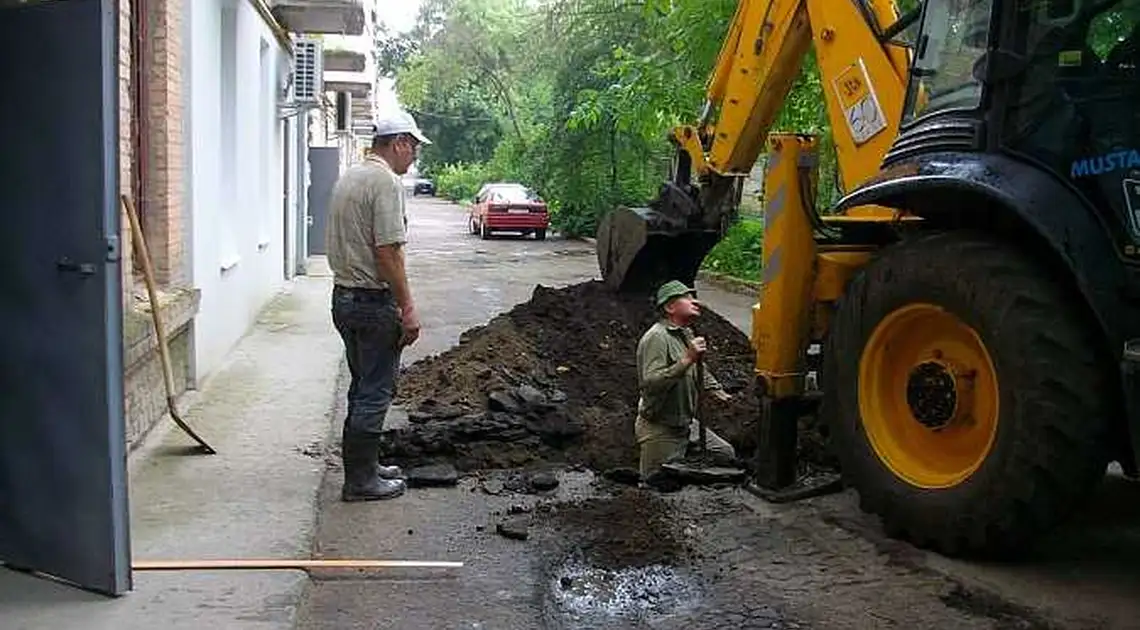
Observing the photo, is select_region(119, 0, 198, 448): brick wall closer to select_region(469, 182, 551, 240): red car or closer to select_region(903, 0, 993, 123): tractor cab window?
select_region(903, 0, 993, 123): tractor cab window

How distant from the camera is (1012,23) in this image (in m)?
5.21

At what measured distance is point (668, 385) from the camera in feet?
22.6

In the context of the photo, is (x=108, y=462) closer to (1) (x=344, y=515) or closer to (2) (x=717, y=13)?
(1) (x=344, y=515)

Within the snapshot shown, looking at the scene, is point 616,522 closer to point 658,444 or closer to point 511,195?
point 658,444

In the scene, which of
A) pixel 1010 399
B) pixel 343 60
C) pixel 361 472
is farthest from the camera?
pixel 343 60

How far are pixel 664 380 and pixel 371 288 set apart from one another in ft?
5.43

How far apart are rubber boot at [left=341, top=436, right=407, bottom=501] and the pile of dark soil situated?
0.83 metres

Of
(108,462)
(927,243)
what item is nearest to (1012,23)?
(927,243)

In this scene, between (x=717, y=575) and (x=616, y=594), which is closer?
(x=616, y=594)

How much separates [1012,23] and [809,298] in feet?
5.57

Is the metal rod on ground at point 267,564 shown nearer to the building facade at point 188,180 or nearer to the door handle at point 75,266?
the door handle at point 75,266

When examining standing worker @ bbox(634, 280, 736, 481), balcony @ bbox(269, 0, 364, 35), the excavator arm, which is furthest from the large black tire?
balcony @ bbox(269, 0, 364, 35)

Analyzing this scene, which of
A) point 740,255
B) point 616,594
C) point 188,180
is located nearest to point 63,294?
point 616,594

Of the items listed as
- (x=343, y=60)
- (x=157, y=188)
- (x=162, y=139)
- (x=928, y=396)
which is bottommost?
(x=928, y=396)
